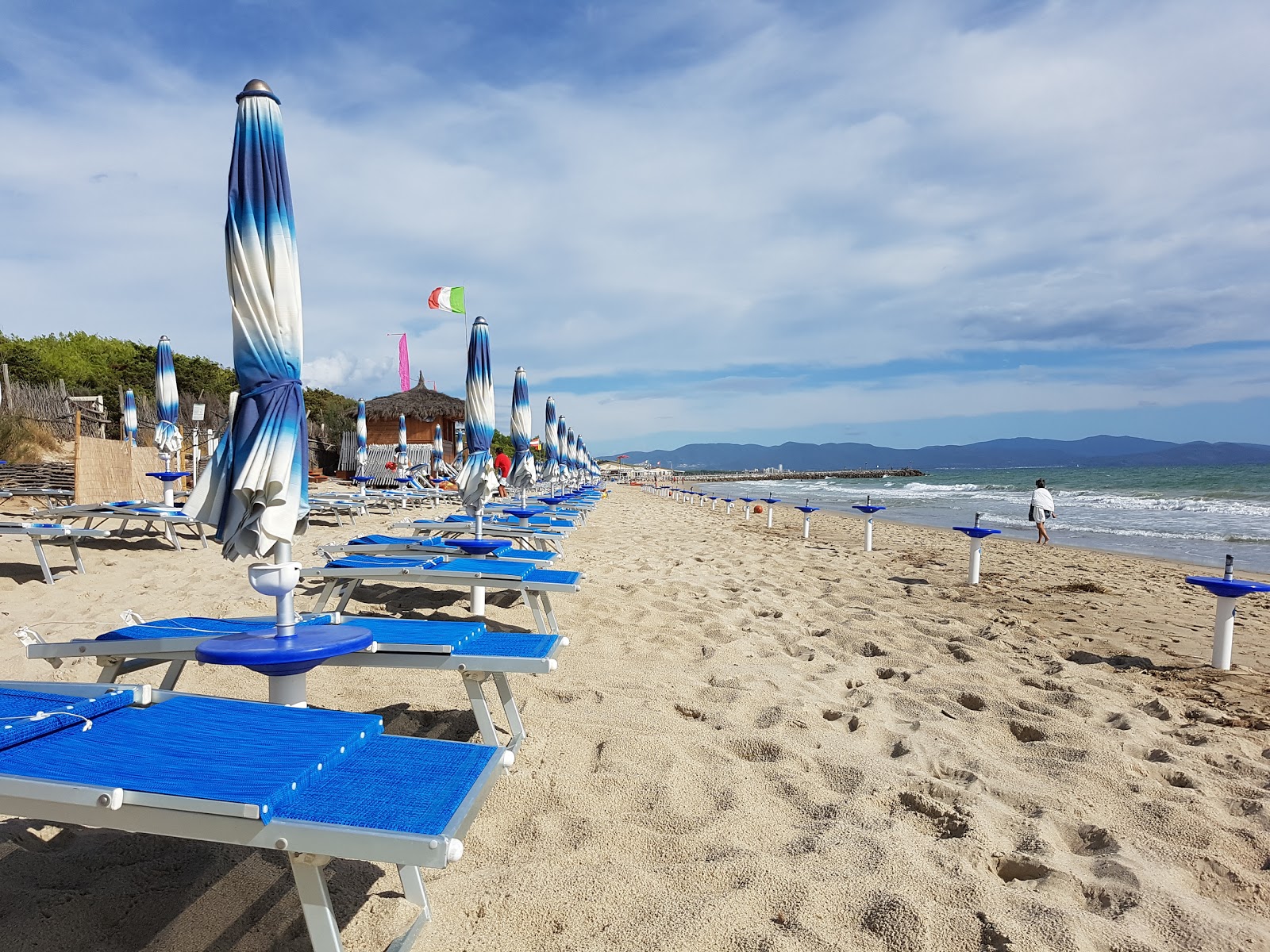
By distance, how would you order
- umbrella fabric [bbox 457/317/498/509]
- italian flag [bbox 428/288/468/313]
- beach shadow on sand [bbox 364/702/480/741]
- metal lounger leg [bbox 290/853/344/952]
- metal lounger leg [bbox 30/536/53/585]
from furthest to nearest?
italian flag [bbox 428/288/468/313] → metal lounger leg [bbox 30/536/53/585] → umbrella fabric [bbox 457/317/498/509] → beach shadow on sand [bbox 364/702/480/741] → metal lounger leg [bbox 290/853/344/952]

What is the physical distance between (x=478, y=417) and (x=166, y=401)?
15.8 feet

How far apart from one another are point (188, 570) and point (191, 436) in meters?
14.4

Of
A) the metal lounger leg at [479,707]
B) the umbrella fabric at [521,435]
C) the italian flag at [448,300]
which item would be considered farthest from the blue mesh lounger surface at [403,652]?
the italian flag at [448,300]

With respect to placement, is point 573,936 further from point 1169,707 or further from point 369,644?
point 1169,707

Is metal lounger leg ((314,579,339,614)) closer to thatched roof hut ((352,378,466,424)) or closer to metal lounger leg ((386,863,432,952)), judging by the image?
metal lounger leg ((386,863,432,952))

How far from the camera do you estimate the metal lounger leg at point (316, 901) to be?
4.59 ft

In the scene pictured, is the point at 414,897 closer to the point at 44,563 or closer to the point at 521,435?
the point at 44,563

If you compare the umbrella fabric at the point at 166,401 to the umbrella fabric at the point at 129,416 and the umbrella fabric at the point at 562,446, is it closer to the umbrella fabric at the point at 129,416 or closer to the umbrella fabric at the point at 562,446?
the umbrella fabric at the point at 129,416

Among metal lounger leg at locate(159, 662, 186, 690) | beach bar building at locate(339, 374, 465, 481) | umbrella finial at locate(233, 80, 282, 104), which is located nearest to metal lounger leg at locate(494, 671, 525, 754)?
metal lounger leg at locate(159, 662, 186, 690)

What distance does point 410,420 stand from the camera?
87.6 ft

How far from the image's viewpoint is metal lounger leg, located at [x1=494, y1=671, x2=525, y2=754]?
2.79m

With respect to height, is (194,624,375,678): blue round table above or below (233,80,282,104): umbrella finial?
below

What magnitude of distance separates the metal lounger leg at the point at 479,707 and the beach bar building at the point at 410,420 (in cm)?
2269

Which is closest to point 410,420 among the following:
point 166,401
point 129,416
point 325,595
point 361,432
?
point 361,432
